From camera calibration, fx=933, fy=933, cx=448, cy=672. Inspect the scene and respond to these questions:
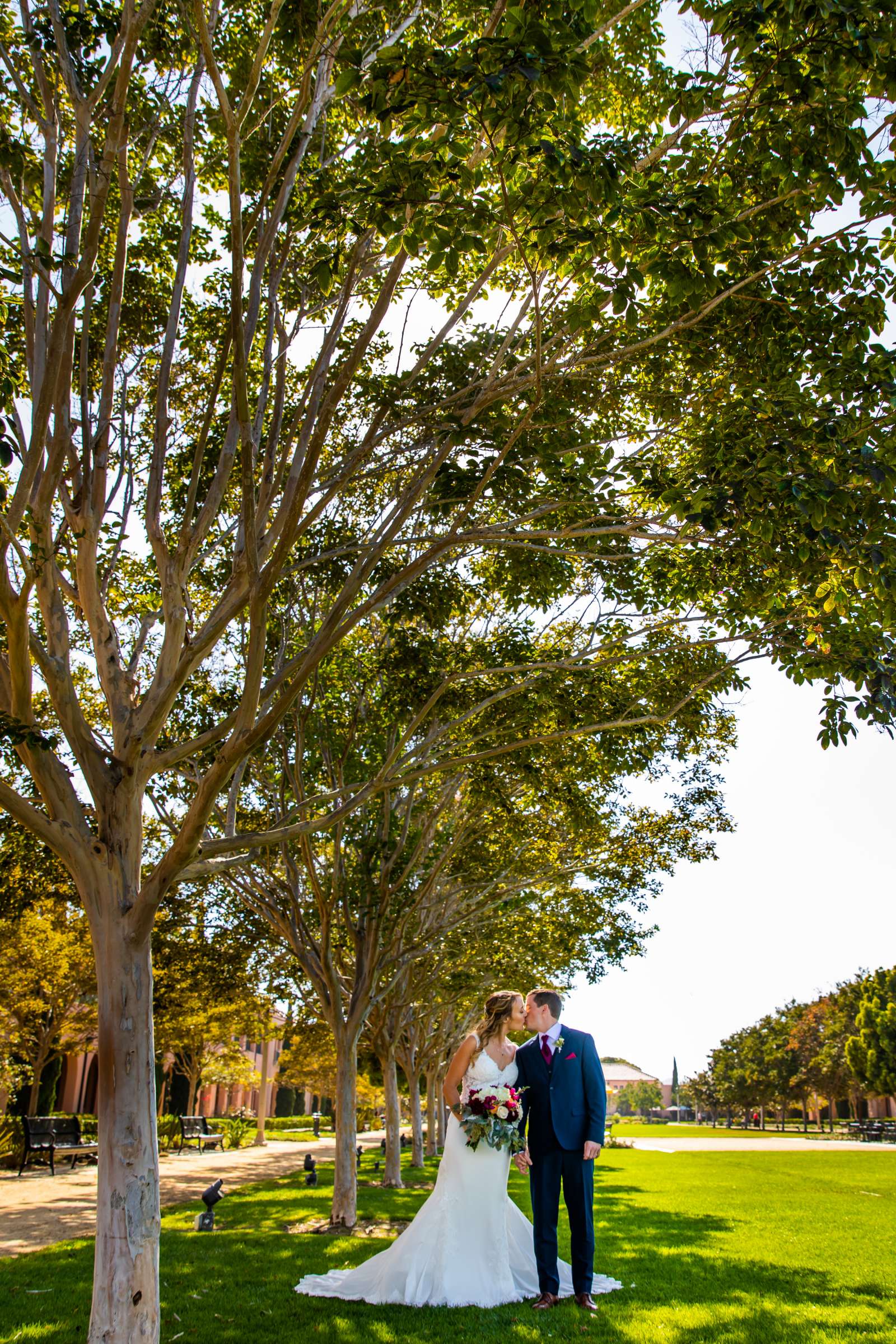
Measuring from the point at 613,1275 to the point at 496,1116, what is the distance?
8.29ft

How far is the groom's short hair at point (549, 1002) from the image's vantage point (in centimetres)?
679

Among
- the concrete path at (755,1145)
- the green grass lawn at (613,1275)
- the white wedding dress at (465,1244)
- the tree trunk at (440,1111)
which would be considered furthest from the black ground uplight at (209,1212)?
the concrete path at (755,1145)

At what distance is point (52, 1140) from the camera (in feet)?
69.2

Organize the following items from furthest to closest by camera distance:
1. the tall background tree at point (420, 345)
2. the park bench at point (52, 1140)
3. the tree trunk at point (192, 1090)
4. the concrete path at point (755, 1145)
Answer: the tree trunk at point (192, 1090) → the concrete path at point (755, 1145) → the park bench at point (52, 1140) → the tall background tree at point (420, 345)

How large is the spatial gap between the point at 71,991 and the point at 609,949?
54.1ft

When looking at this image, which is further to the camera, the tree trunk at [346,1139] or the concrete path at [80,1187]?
the tree trunk at [346,1139]

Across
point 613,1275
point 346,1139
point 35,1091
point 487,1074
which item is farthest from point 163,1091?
point 487,1074

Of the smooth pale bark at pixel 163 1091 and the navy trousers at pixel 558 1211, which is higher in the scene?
the navy trousers at pixel 558 1211

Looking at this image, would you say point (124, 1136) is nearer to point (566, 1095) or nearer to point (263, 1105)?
point (566, 1095)

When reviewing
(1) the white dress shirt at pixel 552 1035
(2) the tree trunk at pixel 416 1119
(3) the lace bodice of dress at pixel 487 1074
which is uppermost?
(1) the white dress shirt at pixel 552 1035

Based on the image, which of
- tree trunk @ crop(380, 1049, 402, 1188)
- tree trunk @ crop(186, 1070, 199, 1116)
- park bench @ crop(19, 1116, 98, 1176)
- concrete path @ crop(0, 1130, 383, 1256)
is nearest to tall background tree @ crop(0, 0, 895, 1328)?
concrete path @ crop(0, 1130, 383, 1256)

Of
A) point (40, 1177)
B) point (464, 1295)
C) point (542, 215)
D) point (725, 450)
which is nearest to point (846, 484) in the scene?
point (725, 450)

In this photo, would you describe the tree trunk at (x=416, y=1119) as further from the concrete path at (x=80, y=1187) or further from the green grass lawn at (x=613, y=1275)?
the green grass lawn at (x=613, y=1275)

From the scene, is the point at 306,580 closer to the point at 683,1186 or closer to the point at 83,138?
the point at 83,138
